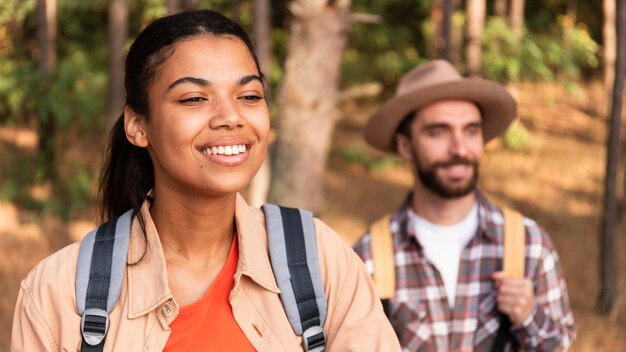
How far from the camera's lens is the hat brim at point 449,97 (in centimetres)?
385

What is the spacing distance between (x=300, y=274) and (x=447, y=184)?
1429mm

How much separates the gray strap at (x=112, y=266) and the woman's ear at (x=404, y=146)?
184 centimetres

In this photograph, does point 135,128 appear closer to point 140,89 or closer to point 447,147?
point 140,89

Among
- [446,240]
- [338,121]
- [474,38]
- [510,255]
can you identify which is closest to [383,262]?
[446,240]

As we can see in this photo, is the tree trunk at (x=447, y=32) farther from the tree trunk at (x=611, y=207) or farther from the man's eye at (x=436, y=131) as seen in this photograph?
the man's eye at (x=436, y=131)

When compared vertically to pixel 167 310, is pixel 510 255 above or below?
below

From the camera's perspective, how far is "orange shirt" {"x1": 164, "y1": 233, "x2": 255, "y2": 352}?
2.27 m

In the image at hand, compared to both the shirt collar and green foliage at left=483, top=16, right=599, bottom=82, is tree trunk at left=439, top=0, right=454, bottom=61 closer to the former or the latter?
green foliage at left=483, top=16, right=599, bottom=82

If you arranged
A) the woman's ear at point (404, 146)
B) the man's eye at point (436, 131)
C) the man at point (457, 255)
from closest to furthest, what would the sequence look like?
the man at point (457, 255) → the man's eye at point (436, 131) → the woman's ear at point (404, 146)

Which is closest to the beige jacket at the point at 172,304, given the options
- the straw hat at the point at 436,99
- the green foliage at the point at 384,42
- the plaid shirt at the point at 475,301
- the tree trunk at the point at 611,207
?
the plaid shirt at the point at 475,301

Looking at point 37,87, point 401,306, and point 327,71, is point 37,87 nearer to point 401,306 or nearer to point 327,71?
point 327,71

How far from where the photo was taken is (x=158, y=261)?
2395mm

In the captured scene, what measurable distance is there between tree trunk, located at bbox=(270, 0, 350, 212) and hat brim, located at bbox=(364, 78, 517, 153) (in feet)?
9.48

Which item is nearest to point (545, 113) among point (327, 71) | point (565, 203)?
point (565, 203)
